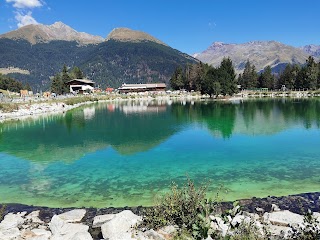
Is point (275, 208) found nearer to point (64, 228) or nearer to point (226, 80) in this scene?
point (64, 228)

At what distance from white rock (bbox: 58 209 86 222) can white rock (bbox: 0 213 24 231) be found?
1441 millimetres

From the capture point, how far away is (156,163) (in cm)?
2091

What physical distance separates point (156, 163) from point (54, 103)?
56.7 meters

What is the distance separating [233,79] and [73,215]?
102 m

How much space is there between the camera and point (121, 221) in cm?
965

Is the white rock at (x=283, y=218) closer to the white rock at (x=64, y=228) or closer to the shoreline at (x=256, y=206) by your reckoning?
the shoreline at (x=256, y=206)

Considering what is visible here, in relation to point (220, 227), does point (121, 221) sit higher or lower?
lower

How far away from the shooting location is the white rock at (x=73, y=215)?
11.3m

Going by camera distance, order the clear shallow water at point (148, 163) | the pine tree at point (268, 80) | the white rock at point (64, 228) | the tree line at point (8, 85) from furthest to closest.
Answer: the pine tree at point (268, 80) → the tree line at point (8, 85) → the clear shallow water at point (148, 163) → the white rock at point (64, 228)

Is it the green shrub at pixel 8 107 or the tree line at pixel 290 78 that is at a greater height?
the tree line at pixel 290 78

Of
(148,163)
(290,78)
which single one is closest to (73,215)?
(148,163)

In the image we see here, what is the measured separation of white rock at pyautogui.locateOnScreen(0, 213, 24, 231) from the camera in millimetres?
10577

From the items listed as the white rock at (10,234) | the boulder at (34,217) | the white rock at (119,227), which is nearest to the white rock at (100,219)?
the white rock at (119,227)

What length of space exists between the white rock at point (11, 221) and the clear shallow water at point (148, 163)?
230cm
